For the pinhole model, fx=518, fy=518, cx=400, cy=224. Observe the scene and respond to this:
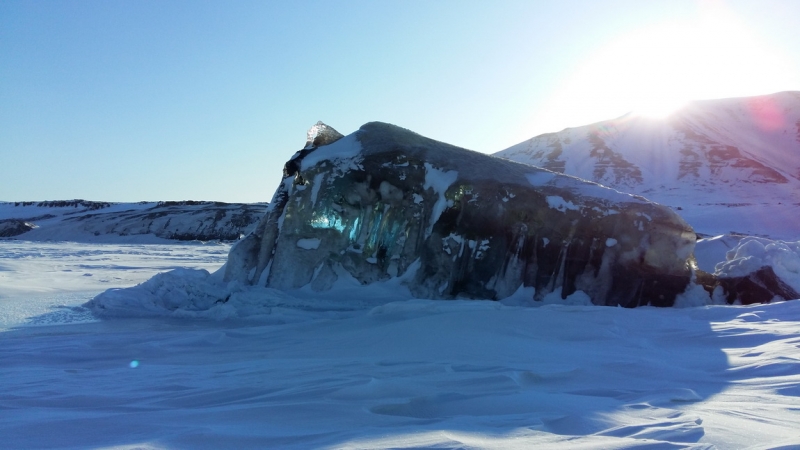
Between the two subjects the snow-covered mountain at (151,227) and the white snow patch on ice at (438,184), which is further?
the snow-covered mountain at (151,227)

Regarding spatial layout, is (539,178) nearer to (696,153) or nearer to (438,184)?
(438,184)

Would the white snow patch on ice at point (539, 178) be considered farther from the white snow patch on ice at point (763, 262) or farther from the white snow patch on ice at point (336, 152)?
the white snow patch on ice at point (763, 262)

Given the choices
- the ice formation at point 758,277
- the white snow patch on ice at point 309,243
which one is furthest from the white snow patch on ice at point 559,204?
the white snow patch on ice at point 309,243

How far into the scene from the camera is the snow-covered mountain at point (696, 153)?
181ft

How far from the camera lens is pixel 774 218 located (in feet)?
102

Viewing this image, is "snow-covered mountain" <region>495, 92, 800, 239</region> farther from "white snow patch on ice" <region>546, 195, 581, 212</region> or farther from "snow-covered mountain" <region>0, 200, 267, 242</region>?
"white snow patch on ice" <region>546, 195, 581, 212</region>

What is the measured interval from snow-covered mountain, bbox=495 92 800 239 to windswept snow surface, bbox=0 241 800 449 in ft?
124

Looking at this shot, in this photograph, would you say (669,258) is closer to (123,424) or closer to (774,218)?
(123,424)

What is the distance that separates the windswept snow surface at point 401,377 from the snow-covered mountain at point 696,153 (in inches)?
1485

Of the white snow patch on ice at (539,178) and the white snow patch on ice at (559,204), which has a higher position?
the white snow patch on ice at (539,178)

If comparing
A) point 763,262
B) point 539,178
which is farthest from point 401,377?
point 763,262

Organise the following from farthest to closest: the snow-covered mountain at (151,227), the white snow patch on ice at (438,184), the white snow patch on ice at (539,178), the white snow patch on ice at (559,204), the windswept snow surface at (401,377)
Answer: the snow-covered mountain at (151,227) < the white snow patch on ice at (539,178) < the white snow patch on ice at (438,184) < the white snow patch on ice at (559,204) < the windswept snow surface at (401,377)

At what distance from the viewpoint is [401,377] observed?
304 centimetres

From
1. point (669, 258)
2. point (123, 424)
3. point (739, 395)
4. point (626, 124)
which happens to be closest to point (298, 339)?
point (123, 424)
